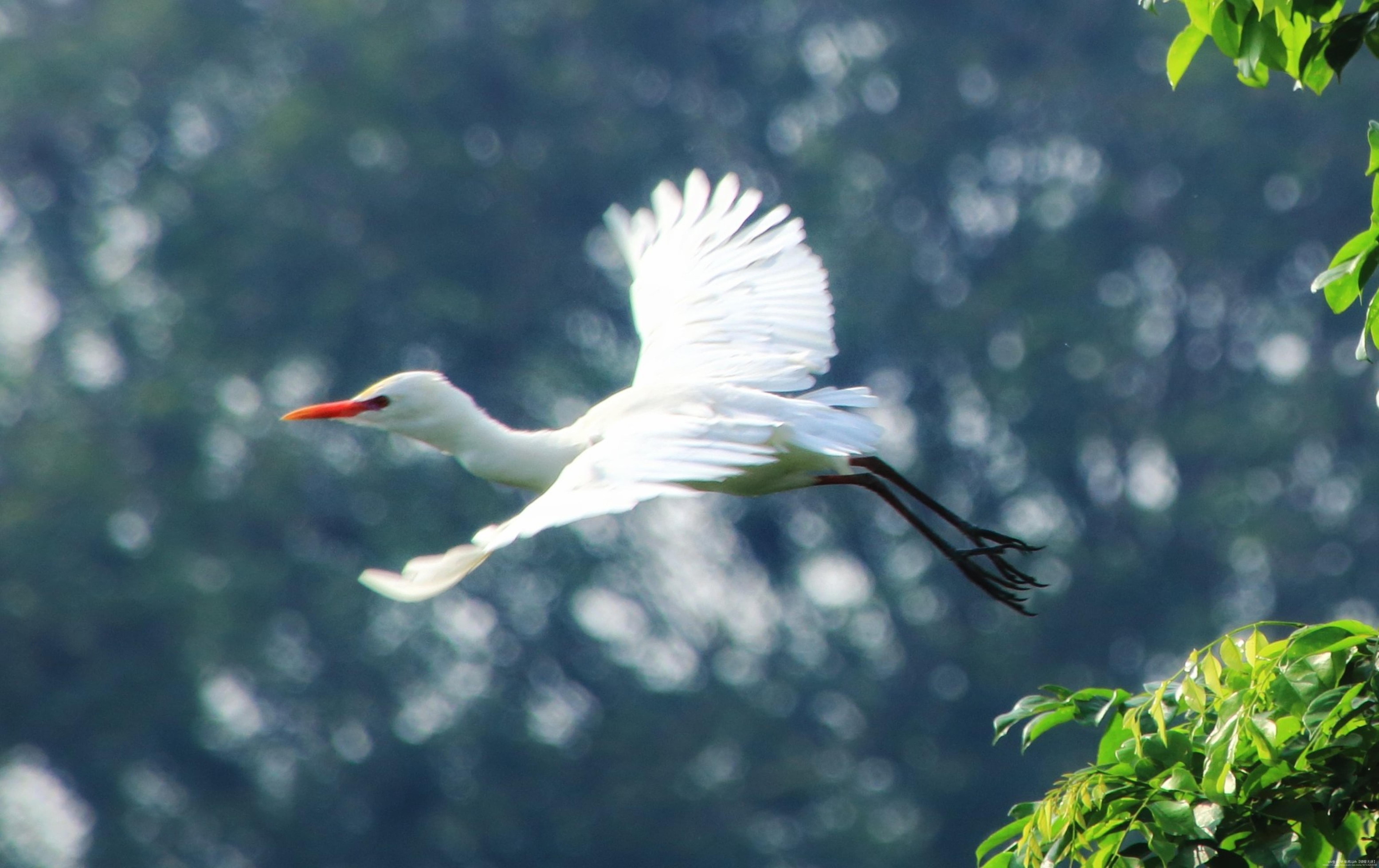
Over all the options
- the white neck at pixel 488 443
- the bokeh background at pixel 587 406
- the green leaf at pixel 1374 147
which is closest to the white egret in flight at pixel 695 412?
the white neck at pixel 488 443

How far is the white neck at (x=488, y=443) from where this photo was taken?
11.1 feet

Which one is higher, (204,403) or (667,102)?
(667,102)

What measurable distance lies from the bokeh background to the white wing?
8.01 m

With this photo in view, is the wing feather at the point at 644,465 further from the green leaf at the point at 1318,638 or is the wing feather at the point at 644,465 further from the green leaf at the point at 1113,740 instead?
the green leaf at the point at 1318,638

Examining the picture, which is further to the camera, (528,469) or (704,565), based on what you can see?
(704,565)

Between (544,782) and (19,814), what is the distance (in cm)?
394

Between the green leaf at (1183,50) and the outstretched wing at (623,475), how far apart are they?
2.83ft

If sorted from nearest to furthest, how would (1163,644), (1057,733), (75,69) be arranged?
(1057,733) → (1163,644) → (75,69)

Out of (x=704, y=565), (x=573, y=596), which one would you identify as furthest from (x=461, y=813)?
(x=704, y=565)

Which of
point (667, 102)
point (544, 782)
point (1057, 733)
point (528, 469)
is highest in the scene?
point (667, 102)

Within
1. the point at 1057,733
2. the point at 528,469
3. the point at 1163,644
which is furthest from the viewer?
the point at 1163,644

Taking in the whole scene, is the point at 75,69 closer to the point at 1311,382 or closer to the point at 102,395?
the point at 102,395

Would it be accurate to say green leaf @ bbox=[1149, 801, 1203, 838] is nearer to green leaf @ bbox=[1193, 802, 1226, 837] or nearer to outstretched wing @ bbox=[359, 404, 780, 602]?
green leaf @ bbox=[1193, 802, 1226, 837]

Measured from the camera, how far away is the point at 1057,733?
1196 centimetres
